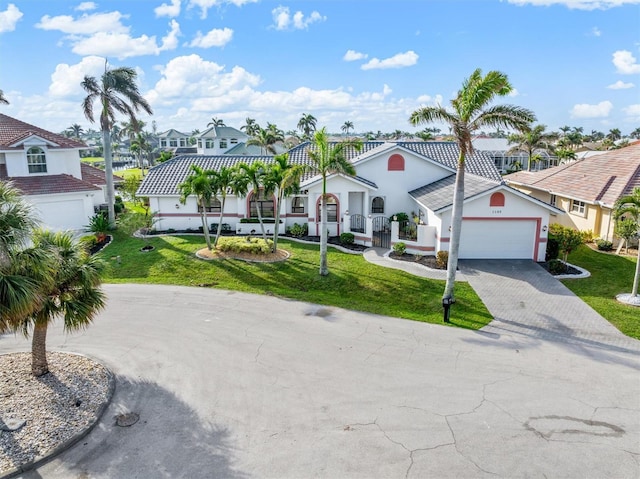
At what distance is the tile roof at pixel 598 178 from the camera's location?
2524cm

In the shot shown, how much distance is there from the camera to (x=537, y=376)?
12.0 m

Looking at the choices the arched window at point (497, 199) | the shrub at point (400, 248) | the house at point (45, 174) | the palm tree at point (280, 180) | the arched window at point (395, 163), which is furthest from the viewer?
the arched window at point (395, 163)

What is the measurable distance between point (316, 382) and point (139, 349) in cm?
561

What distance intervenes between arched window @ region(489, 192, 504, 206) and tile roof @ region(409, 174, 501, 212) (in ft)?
1.53

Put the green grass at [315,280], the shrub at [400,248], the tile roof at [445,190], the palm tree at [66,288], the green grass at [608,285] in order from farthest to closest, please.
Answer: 1. the shrub at [400,248]
2. the tile roof at [445,190]
3. the green grass at [315,280]
4. the green grass at [608,285]
5. the palm tree at [66,288]

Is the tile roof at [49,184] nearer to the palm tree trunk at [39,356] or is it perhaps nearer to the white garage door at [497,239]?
the palm tree trunk at [39,356]

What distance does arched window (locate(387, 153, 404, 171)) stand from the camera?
93.2 ft

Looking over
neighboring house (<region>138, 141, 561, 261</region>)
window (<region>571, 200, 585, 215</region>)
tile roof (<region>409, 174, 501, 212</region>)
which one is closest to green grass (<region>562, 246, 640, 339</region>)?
window (<region>571, 200, 585, 215</region>)

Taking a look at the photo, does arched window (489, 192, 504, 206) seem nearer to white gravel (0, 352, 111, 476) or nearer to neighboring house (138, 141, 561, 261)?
neighboring house (138, 141, 561, 261)

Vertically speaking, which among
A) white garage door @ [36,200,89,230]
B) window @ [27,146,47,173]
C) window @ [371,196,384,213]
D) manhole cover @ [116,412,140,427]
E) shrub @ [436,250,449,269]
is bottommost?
manhole cover @ [116,412,140,427]

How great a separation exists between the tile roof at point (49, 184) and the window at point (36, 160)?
22.7 inches

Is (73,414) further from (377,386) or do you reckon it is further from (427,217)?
(427,217)

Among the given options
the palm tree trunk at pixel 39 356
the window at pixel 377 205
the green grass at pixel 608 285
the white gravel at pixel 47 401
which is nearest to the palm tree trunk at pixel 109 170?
the window at pixel 377 205

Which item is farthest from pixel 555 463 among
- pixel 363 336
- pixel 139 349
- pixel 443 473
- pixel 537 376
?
pixel 139 349
